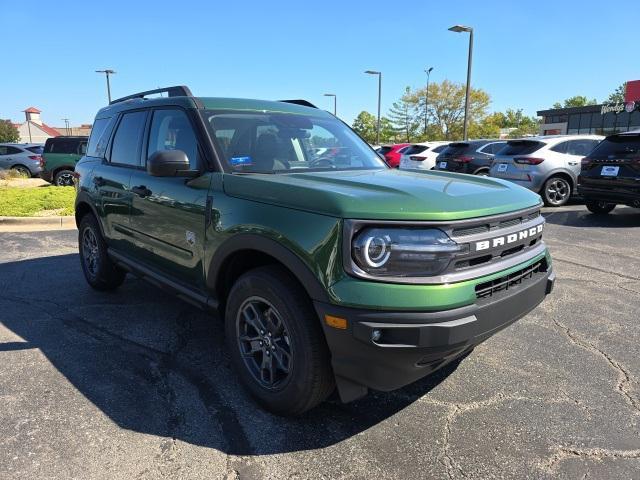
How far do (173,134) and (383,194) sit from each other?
1945 mm

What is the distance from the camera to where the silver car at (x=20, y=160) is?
20.1 metres

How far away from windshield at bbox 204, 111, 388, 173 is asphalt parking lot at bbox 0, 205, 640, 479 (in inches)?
58.3

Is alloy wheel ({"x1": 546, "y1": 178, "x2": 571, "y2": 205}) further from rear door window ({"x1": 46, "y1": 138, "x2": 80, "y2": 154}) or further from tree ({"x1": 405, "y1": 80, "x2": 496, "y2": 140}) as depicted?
tree ({"x1": 405, "y1": 80, "x2": 496, "y2": 140})

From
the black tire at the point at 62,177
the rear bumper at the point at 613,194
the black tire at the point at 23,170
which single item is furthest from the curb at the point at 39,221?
the black tire at the point at 23,170

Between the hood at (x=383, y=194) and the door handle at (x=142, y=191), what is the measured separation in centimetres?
108

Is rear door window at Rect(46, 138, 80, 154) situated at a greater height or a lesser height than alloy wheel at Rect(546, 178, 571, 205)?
Answer: greater

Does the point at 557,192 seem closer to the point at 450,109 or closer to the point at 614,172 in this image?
the point at 614,172

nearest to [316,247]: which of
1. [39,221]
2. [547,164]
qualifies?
[39,221]

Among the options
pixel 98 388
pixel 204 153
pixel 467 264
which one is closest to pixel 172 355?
pixel 98 388

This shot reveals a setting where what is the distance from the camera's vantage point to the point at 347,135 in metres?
4.23

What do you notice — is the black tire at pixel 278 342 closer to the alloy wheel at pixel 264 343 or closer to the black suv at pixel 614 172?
the alloy wheel at pixel 264 343

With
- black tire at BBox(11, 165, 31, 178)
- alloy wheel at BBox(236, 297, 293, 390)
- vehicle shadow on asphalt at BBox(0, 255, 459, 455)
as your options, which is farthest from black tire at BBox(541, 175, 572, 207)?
black tire at BBox(11, 165, 31, 178)

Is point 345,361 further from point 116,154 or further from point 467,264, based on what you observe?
point 116,154

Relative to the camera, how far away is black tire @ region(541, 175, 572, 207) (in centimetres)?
1119
